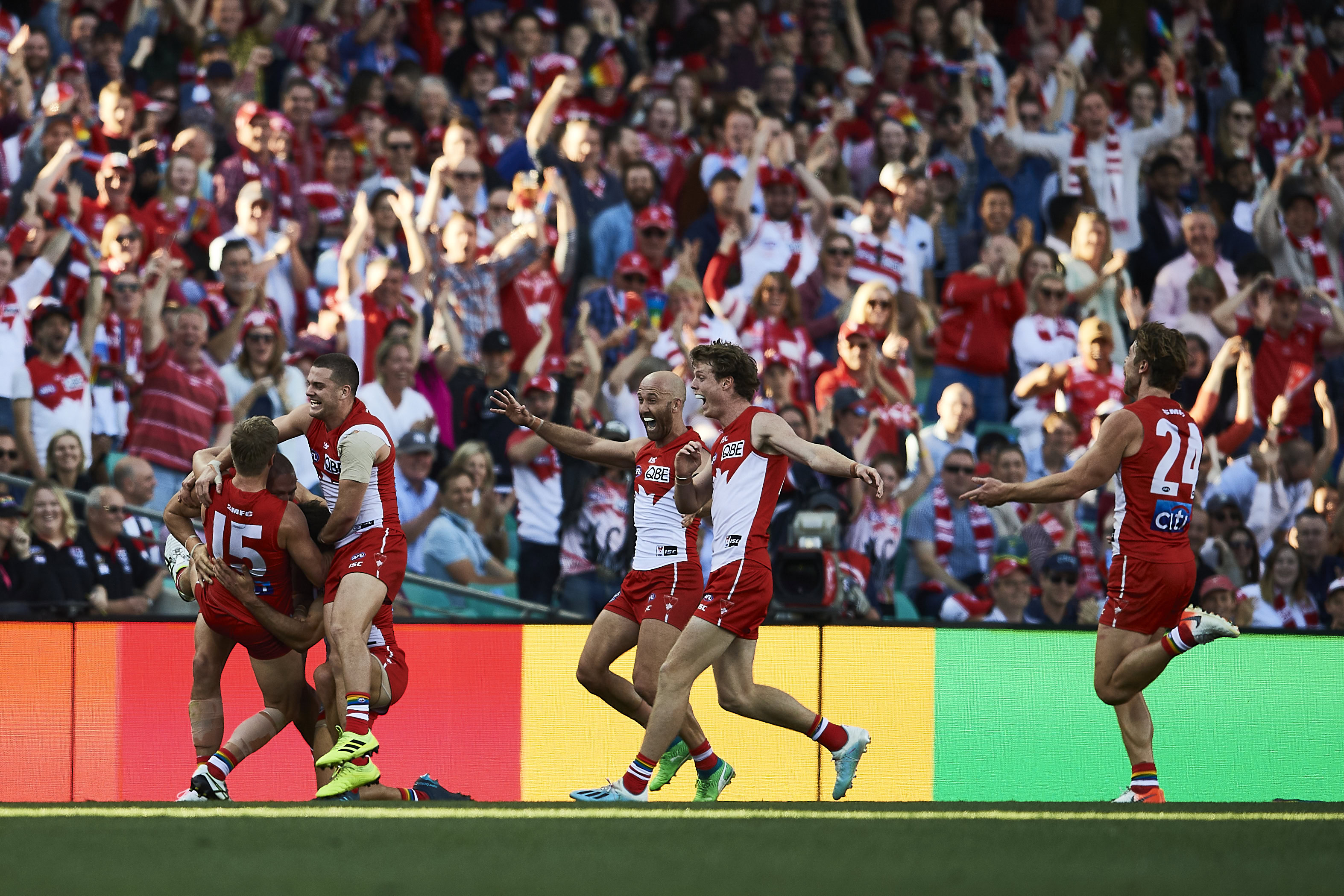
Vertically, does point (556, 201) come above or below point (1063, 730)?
above

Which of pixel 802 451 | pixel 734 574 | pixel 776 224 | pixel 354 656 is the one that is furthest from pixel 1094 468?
pixel 776 224

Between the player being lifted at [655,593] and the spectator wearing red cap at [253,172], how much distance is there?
544 centimetres

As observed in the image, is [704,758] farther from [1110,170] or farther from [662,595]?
[1110,170]

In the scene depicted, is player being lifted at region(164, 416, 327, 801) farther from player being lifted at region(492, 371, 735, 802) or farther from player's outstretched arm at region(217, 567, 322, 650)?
player being lifted at region(492, 371, 735, 802)

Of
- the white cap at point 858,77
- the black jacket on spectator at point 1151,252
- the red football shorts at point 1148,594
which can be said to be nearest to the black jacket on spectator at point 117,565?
the red football shorts at point 1148,594

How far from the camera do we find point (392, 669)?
8.47 metres

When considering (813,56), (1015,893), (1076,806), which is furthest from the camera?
(813,56)

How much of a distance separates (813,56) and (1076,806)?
36.7 ft

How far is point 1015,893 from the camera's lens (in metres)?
5.56

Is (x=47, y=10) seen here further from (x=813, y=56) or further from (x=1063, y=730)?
(x=1063, y=730)

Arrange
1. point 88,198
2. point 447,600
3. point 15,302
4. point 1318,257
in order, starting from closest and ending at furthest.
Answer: point 447,600 < point 15,302 < point 88,198 < point 1318,257

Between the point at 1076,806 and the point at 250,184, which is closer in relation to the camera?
the point at 1076,806

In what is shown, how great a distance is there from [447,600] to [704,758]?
3259 mm

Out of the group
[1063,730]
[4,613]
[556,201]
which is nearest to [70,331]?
[4,613]
